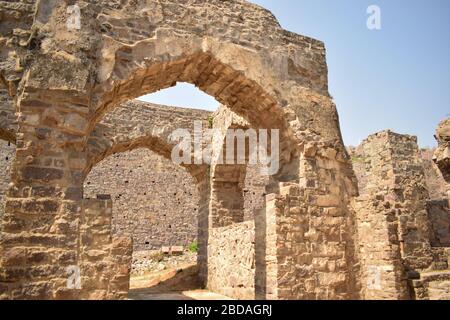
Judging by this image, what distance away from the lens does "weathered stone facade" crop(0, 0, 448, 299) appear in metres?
4.28

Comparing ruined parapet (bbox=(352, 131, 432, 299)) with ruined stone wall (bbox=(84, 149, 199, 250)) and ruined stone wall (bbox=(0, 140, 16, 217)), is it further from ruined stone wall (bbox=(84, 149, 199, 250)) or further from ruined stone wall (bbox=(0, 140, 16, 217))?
ruined stone wall (bbox=(0, 140, 16, 217))

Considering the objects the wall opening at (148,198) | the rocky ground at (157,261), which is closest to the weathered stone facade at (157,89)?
the rocky ground at (157,261)

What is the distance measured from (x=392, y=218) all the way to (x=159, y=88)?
458cm

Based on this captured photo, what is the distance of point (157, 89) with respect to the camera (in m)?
6.08

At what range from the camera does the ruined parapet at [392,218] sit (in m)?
6.10

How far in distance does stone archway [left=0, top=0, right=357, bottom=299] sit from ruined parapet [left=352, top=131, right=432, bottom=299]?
1.10ft

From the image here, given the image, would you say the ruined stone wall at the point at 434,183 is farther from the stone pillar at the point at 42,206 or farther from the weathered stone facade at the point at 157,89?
the stone pillar at the point at 42,206

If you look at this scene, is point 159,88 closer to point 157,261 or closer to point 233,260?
point 233,260

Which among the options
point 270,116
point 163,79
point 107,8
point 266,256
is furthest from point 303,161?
point 107,8

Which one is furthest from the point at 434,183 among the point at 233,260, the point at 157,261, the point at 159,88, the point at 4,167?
the point at 4,167

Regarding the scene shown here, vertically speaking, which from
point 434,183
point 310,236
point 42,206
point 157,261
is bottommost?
point 157,261

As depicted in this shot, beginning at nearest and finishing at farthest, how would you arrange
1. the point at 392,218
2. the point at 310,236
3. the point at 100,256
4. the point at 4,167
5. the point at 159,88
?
the point at 100,256, the point at 310,236, the point at 159,88, the point at 392,218, the point at 4,167

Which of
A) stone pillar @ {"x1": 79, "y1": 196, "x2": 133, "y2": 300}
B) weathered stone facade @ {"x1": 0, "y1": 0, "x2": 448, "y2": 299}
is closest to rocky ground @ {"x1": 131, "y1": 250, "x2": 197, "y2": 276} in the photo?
weathered stone facade @ {"x1": 0, "y1": 0, "x2": 448, "y2": 299}

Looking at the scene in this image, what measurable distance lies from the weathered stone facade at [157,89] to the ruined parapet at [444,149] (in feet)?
10.0
